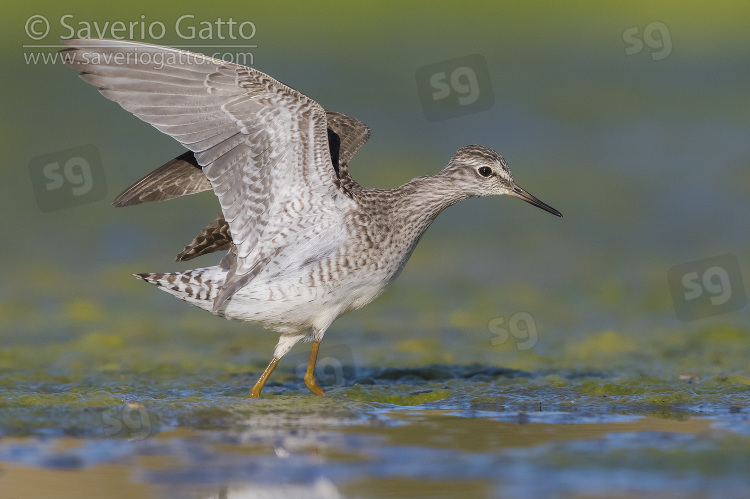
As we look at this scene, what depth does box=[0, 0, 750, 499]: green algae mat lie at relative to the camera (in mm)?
7156

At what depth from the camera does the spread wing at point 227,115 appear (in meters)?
8.38

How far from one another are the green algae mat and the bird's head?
1.66 metres

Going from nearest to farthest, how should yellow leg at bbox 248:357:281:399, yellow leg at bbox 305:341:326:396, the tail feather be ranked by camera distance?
1. the tail feather
2. yellow leg at bbox 248:357:281:399
3. yellow leg at bbox 305:341:326:396

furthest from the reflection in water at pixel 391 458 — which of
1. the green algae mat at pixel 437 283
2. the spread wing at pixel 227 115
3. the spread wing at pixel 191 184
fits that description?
the spread wing at pixel 191 184

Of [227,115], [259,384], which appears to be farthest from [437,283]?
[227,115]

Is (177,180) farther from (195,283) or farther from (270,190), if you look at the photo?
(270,190)

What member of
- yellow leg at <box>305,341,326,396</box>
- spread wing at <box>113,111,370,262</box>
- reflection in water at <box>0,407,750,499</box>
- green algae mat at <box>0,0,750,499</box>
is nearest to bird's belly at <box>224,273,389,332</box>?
yellow leg at <box>305,341,326,396</box>

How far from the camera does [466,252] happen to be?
14.3 m

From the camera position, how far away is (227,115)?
8500 mm

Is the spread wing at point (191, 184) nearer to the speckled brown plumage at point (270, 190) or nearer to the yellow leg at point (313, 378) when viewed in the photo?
the speckled brown plumage at point (270, 190)

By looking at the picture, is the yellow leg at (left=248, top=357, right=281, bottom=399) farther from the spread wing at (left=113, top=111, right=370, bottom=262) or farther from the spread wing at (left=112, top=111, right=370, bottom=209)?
the spread wing at (left=112, top=111, right=370, bottom=209)

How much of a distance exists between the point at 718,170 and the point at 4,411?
11.8m

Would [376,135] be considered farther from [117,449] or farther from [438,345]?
[117,449]

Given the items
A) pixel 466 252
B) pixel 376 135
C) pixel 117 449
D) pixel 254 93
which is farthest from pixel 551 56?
pixel 117 449
